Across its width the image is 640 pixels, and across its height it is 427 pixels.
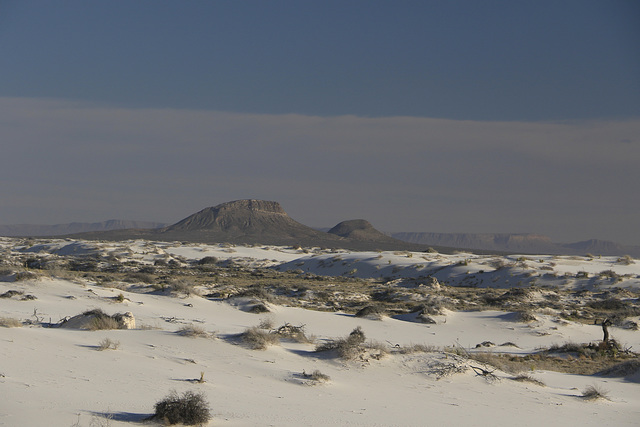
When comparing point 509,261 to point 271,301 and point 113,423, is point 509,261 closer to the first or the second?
point 271,301

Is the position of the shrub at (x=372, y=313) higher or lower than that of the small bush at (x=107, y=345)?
lower

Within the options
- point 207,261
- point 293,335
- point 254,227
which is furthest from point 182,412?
point 254,227

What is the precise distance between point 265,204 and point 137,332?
156 meters

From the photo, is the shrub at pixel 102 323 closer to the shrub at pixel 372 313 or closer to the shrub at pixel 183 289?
the shrub at pixel 183 289

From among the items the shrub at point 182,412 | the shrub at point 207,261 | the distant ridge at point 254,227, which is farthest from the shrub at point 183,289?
the distant ridge at point 254,227

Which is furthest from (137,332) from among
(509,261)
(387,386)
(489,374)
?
(509,261)

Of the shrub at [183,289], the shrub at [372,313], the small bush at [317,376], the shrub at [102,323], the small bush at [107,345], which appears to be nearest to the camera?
the small bush at [317,376]

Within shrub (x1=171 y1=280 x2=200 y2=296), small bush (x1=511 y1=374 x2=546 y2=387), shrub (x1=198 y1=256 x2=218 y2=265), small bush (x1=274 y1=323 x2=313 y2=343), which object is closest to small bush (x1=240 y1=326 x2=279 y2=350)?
small bush (x1=274 y1=323 x2=313 y2=343)

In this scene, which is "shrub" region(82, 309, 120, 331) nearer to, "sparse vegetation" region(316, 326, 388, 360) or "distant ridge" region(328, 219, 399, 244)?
"sparse vegetation" region(316, 326, 388, 360)

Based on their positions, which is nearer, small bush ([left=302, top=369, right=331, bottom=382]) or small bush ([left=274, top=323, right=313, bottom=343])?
small bush ([left=302, top=369, right=331, bottom=382])

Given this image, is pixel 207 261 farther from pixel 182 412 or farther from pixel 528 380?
pixel 182 412

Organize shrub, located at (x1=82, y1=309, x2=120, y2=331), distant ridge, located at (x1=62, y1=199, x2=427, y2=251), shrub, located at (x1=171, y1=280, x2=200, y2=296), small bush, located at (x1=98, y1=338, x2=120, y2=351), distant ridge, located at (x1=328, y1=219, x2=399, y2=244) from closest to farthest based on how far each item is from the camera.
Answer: small bush, located at (x1=98, y1=338, x2=120, y2=351)
shrub, located at (x1=82, y1=309, x2=120, y2=331)
shrub, located at (x1=171, y1=280, x2=200, y2=296)
distant ridge, located at (x1=62, y1=199, x2=427, y2=251)
distant ridge, located at (x1=328, y1=219, x2=399, y2=244)

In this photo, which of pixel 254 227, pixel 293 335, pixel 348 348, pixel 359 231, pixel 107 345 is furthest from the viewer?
pixel 359 231

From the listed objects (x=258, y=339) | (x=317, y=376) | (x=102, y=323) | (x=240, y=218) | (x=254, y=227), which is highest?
(x=240, y=218)
